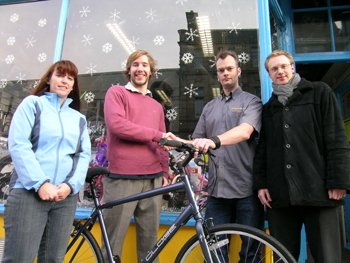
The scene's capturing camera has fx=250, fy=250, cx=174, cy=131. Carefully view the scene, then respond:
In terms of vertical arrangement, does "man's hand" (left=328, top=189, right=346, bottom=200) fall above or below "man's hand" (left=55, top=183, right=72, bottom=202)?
below

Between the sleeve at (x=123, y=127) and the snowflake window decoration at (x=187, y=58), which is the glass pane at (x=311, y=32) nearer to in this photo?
the snowflake window decoration at (x=187, y=58)

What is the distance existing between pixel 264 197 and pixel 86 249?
5.07ft

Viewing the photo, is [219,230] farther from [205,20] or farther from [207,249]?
[205,20]

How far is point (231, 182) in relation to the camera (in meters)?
2.12

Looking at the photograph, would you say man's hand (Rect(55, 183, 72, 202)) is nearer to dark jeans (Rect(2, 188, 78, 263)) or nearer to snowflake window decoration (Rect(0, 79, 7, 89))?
dark jeans (Rect(2, 188, 78, 263))

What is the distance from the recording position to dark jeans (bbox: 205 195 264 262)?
1935mm

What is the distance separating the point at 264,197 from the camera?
6.53ft

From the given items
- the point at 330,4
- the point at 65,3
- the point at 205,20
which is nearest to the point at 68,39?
the point at 65,3

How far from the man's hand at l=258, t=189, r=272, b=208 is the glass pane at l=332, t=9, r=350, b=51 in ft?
8.79

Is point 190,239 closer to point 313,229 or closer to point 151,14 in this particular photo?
point 313,229

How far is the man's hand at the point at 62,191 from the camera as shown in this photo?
5.32 feet

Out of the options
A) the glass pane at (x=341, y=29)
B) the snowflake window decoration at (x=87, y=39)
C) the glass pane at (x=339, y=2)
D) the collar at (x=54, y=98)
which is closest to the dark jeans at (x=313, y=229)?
the collar at (x=54, y=98)

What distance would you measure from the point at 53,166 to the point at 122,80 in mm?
2206

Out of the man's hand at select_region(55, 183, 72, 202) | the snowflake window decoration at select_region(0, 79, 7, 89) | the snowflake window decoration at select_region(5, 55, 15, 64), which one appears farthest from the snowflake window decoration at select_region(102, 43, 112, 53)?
the man's hand at select_region(55, 183, 72, 202)
